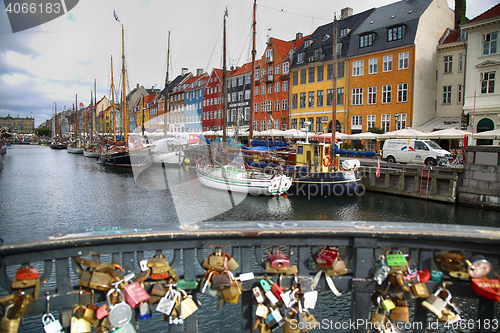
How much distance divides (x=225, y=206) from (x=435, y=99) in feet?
92.8

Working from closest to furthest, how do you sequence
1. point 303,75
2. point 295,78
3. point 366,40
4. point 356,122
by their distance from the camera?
point 366,40
point 356,122
point 303,75
point 295,78

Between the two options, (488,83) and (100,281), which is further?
(488,83)

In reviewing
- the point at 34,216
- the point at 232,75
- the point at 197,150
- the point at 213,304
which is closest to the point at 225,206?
the point at 34,216

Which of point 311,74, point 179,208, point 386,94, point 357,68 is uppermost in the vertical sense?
point 311,74

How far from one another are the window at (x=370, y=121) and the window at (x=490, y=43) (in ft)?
39.5

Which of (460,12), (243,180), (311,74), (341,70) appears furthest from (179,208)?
(460,12)

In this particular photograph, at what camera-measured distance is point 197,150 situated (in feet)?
Result: 136

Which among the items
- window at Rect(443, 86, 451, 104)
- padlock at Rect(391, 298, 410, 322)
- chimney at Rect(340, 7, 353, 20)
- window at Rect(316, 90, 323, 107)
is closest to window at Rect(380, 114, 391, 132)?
window at Rect(443, 86, 451, 104)

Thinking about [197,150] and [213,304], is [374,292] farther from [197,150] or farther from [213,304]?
[197,150]

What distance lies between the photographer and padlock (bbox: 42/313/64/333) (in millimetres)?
2455

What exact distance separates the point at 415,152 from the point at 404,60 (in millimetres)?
14965

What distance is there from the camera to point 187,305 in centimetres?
273

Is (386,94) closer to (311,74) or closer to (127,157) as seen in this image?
(311,74)

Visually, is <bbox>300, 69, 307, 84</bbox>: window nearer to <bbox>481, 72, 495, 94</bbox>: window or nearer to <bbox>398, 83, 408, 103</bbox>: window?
<bbox>398, 83, 408, 103</bbox>: window
